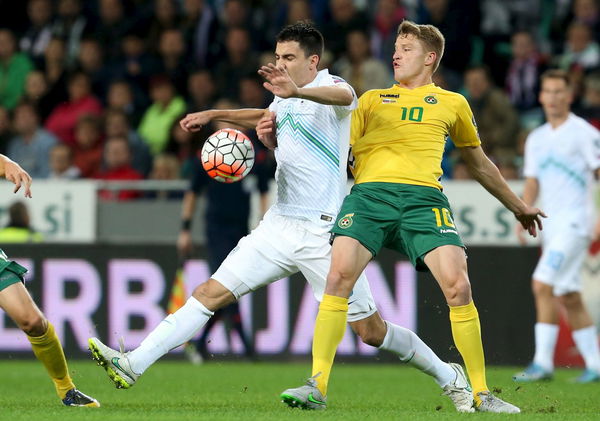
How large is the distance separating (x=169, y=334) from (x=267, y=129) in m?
1.31

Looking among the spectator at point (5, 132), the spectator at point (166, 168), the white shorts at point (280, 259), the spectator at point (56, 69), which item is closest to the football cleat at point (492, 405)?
the white shorts at point (280, 259)

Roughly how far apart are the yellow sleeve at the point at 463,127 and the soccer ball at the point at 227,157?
1228mm

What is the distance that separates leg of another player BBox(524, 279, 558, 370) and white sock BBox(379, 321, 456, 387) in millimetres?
3128

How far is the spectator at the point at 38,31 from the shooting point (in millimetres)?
17484

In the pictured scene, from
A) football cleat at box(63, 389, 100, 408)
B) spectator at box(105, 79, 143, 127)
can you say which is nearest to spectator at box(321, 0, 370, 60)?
spectator at box(105, 79, 143, 127)

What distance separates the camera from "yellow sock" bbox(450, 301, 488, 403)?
7242 mm

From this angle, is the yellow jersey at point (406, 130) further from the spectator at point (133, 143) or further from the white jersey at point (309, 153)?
the spectator at point (133, 143)

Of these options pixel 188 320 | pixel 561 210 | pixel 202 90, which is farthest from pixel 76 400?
pixel 202 90

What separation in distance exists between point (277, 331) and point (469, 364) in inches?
218

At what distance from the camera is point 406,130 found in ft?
24.4

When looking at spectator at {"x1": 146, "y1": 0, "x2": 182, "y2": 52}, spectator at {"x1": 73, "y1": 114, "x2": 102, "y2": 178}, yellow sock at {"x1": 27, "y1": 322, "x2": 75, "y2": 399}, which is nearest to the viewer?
yellow sock at {"x1": 27, "y1": 322, "x2": 75, "y2": 399}

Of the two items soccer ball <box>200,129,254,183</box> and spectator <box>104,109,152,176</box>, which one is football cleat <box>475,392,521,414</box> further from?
spectator <box>104,109,152,176</box>

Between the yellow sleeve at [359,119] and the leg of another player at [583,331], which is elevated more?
the yellow sleeve at [359,119]

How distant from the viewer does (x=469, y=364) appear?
7289mm
